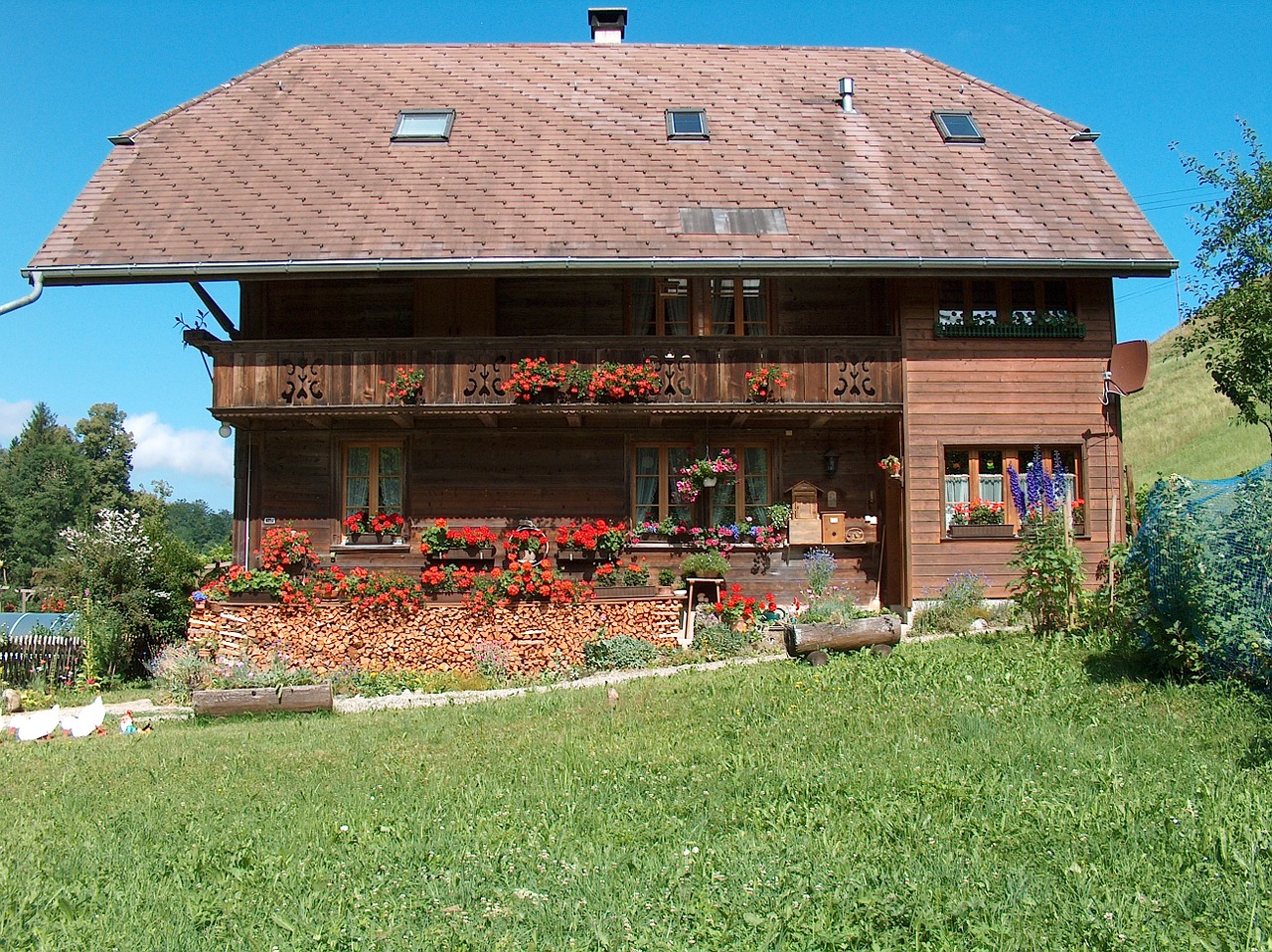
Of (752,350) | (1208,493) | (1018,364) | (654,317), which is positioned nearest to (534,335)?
(654,317)

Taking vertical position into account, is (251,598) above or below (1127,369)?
below

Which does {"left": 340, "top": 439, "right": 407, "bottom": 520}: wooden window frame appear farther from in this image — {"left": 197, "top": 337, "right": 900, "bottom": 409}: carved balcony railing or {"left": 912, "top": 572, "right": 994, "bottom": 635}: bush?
{"left": 912, "top": 572, "right": 994, "bottom": 635}: bush

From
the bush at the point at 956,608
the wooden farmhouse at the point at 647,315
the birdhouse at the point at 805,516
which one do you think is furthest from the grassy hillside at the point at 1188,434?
the birdhouse at the point at 805,516

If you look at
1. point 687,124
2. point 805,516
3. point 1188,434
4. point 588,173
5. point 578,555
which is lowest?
point 578,555

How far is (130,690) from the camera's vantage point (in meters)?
14.2

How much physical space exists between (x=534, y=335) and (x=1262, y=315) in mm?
11753

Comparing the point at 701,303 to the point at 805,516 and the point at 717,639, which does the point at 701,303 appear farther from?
the point at 717,639

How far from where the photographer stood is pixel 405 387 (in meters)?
14.5

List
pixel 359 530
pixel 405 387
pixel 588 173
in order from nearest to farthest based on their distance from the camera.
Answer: pixel 405 387 → pixel 359 530 → pixel 588 173

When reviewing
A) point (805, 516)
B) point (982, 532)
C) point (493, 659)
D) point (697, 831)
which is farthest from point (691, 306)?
point (697, 831)

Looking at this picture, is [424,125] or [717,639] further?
[424,125]

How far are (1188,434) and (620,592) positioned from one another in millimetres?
37682

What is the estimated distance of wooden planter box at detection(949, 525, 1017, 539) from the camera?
1523cm

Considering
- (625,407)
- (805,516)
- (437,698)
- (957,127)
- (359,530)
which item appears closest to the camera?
(437,698)
